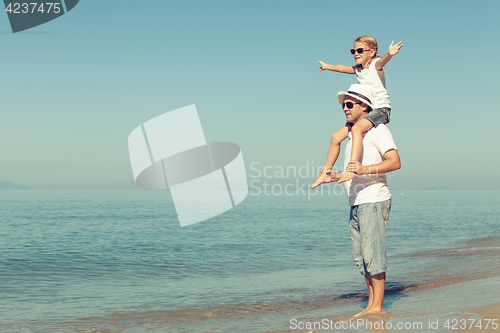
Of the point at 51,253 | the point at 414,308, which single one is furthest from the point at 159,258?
the point at 414,308

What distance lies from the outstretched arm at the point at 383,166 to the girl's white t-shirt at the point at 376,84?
1.74ft

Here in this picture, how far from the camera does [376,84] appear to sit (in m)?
3.93

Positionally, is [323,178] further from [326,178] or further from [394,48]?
[394,48]

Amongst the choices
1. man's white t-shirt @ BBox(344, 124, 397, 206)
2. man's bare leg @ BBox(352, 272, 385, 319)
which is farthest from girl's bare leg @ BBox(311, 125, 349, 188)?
man's bare leg @ BBox(352, 272, 385, 319)

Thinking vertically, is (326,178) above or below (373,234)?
above

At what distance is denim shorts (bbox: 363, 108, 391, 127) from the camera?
3.63 metres

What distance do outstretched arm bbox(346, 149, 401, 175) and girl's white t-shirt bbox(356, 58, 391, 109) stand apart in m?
0.53

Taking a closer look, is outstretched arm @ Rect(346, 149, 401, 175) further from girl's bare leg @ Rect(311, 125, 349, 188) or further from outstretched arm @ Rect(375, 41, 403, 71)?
outstretched arm @ Rect(375, 41, 403, 71)

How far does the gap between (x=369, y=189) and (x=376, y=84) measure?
1.04 m

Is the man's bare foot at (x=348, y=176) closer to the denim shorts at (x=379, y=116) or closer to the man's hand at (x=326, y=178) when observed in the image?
the man's hand at (x=326, y=178)

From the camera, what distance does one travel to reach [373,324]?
11.9 ft

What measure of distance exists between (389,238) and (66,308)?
490 inches

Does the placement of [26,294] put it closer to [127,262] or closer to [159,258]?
[127,262]

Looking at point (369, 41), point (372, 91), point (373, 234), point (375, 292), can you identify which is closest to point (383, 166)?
point (373, 234)
